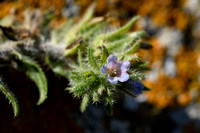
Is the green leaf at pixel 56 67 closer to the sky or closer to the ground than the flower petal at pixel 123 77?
closer to the sky

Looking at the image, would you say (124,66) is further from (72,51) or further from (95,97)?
(72,51)

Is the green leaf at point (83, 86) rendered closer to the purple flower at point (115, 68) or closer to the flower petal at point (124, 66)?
the purple flower at point (115, 68)

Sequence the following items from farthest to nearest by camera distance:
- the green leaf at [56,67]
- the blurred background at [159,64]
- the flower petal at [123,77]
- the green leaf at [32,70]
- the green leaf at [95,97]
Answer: the blurred background at [159,64]
the green leaf at [56,67]
the green leaf at [32,70]
the green leaf at [95,97]
the flower petal at [123,77]

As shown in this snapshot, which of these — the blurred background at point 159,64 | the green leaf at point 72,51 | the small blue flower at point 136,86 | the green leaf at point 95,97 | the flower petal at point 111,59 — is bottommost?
the green leaf at point 95,97

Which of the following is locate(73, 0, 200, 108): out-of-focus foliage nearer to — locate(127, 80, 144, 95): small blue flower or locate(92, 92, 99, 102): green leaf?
locate(127, 80, 144, 95): small blue flower

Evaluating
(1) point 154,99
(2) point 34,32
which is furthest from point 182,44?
(2) point 34,32

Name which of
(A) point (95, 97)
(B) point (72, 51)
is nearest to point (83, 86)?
(A) point (95, 97)

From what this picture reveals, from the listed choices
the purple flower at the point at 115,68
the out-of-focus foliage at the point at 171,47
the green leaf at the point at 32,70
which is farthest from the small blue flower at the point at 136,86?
the out-of-focus foliage at the point at 171,47

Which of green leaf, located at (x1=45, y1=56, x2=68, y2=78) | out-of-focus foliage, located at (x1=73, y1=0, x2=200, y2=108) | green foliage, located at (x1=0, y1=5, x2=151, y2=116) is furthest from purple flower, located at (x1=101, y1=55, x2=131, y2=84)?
out-of-focus foliage, located at (x1=73, y1=0, x2=200, y2=108)
